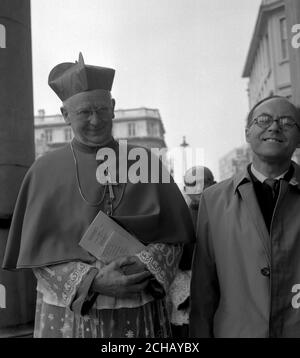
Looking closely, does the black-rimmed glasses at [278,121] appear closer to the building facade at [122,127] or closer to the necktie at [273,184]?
the necktie at [273,184]

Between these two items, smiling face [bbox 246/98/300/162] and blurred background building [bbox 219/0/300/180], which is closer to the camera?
smiling face [bbox 246/98/300/162]

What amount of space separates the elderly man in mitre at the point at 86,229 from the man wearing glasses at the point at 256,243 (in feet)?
0.52

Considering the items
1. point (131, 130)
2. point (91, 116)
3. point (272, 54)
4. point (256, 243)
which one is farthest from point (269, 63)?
point (256, 243)

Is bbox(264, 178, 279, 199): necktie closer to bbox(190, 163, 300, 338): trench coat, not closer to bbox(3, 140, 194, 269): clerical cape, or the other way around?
bbox(190, 163, 300, 338): trench coat

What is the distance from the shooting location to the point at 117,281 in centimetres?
176

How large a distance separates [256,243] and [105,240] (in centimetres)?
58

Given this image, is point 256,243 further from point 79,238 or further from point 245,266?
point 79,238

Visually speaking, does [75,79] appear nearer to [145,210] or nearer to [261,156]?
[145,210]

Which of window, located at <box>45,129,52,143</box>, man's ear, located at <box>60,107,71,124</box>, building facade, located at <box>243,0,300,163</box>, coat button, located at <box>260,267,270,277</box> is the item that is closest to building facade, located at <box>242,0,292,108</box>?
building facade, located at <box>243,0,300,163</box>

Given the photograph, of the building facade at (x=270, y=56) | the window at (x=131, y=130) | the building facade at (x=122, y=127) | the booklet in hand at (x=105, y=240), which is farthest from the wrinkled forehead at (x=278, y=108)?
the building facade at (x=270, y=56)

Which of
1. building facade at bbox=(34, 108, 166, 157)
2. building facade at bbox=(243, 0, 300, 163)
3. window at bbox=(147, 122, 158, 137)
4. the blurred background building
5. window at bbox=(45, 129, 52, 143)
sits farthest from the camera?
building facade at bbox=(243, 0, 300, 163)

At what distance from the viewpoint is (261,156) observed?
184 centimetres

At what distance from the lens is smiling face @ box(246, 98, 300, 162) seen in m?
1.80

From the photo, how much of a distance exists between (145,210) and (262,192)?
0.49m
